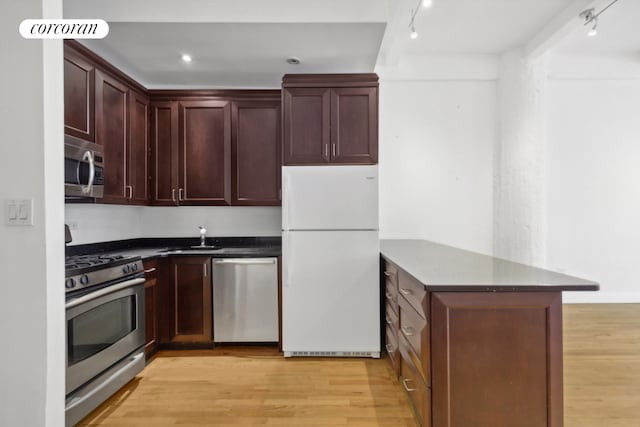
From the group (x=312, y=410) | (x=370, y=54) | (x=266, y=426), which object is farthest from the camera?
(x=370, y=54)

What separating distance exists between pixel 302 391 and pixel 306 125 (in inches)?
80.3

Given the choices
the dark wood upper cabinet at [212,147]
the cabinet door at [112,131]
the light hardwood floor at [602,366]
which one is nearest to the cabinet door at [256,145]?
the dark wood upper cabinet at [212,147]

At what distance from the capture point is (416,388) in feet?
6.18

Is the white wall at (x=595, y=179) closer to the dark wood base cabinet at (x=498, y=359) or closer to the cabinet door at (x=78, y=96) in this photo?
the dark wood base cabinet at (x=498, y=359)

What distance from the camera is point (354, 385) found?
97.9 inches

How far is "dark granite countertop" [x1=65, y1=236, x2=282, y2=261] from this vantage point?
3.08 meters

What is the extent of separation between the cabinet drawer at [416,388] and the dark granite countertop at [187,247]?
138cm

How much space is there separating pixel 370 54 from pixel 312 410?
2.71m

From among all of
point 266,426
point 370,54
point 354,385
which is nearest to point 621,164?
point 370,54

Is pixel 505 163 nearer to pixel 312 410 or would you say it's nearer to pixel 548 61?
pixel 548 61

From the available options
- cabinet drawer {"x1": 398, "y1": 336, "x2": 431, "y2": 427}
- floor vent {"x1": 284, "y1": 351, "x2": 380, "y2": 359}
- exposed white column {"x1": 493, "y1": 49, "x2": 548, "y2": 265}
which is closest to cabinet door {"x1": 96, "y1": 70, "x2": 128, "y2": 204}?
floor vent {"x1": 284, "y1": 351, "x2": 380, "y2": 359}

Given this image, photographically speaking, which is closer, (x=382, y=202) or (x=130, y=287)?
(x=130, y=287)

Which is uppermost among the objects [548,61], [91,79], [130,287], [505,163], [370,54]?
[548,61]

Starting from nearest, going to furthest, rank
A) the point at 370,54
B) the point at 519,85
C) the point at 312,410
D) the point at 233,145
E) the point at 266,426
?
the point at 266,426 → the point at 312,410 → the point at 370,54 → the point at 233,145 → the point at 519,85
